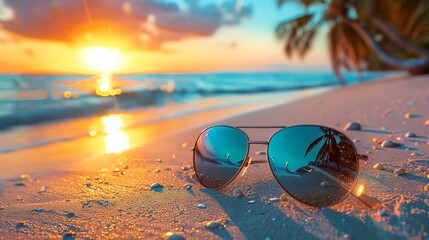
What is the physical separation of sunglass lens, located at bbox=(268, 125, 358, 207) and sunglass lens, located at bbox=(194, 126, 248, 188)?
0.22 meters

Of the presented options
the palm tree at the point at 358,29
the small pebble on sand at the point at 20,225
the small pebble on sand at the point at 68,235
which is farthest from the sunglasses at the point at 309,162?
the palm tree at the point at 358,29

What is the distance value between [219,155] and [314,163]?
591mm

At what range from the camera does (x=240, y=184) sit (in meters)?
2.18

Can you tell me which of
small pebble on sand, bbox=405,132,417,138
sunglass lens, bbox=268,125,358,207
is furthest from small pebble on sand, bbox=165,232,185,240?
small pebble on sand, bbox=405,132,417,138

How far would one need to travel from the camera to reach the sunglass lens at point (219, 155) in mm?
1987

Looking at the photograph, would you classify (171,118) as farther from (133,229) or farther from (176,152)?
(133,229)

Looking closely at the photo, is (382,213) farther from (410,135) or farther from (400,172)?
(410,135)

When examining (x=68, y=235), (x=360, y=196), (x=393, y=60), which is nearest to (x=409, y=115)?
(x=360, y=196)

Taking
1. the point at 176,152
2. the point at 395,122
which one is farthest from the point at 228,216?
the point at 395,122

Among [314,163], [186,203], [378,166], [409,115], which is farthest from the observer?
[409,115]

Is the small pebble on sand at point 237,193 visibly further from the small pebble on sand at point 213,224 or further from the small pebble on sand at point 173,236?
the small pebble on sand at point 173,236

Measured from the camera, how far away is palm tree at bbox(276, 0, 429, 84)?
42.9 feet

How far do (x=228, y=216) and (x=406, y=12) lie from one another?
15.1m

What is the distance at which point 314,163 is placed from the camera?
1727mm
